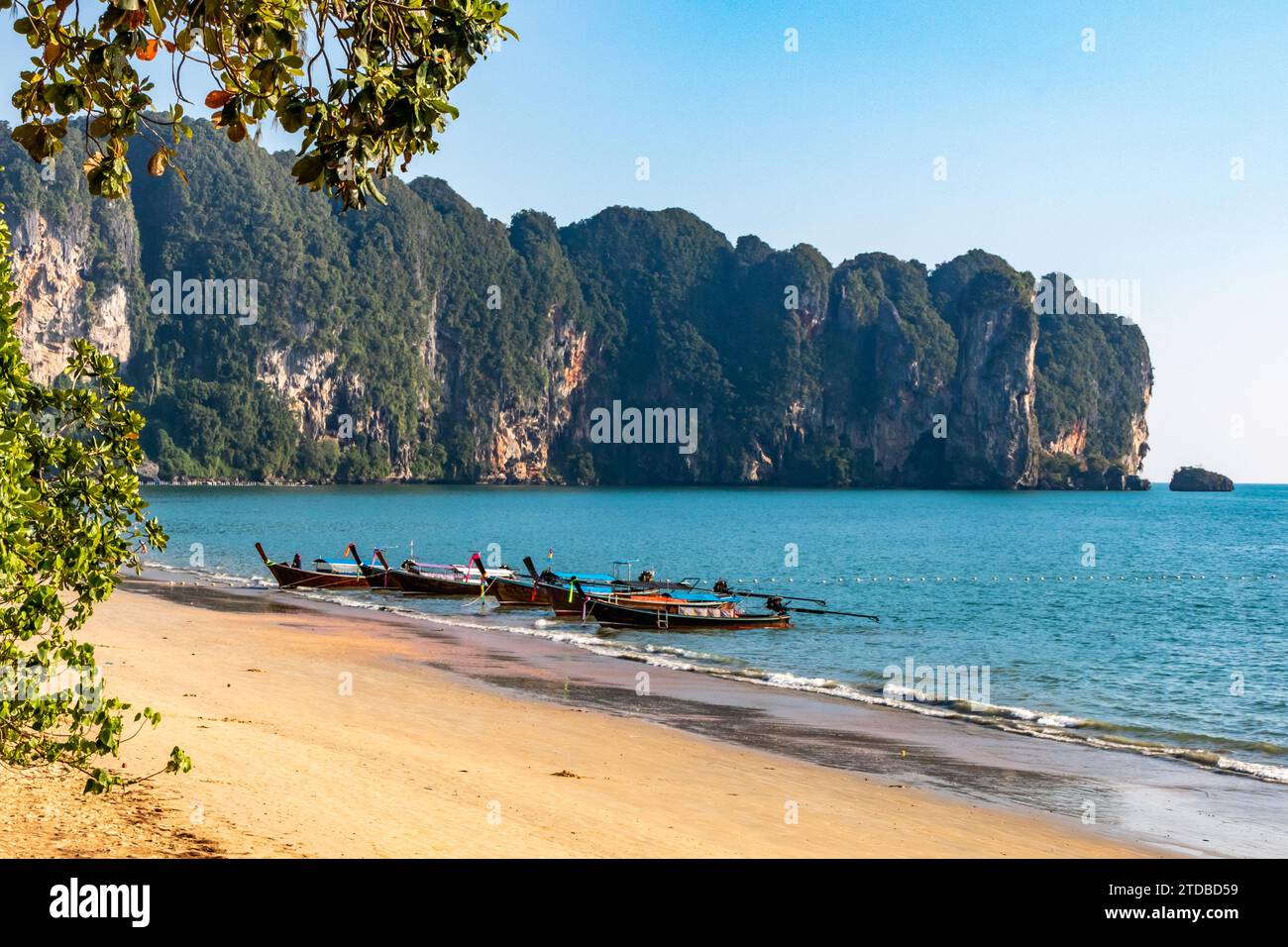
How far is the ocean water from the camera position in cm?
2198

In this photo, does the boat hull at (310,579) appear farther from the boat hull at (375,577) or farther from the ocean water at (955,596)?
the ocean water at (955,596)

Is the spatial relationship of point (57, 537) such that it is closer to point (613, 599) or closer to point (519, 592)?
point (613, 599)

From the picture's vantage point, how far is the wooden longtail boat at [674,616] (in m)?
31.9

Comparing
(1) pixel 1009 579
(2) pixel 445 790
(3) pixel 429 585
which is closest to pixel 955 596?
(1) pixel 1009 579

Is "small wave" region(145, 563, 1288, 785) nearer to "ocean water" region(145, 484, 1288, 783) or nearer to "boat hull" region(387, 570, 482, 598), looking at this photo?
"ocean water" region(145, 484, 1288, 783)

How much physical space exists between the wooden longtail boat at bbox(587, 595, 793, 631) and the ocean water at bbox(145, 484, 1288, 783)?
48cm

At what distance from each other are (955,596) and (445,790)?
37.9 meters

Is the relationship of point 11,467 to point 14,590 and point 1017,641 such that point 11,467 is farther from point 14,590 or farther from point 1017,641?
point 1017,641

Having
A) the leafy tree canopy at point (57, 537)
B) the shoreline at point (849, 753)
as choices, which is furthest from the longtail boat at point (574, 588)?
the leafy tree canopy at point (57, 537)

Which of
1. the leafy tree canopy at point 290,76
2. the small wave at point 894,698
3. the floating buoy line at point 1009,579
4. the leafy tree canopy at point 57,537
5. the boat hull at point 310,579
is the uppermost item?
the leafy tree canopy at point 290,76

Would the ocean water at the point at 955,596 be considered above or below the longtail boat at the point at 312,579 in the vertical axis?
below

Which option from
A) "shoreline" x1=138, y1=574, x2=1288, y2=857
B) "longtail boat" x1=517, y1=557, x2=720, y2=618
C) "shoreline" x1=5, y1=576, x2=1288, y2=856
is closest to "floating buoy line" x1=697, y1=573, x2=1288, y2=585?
Answer: "longtail boat" x1=517, y1=557, x2=720, y2=618

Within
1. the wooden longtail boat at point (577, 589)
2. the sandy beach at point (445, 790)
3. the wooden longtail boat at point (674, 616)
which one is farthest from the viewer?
the wooden longtail boat at point (577, 589)

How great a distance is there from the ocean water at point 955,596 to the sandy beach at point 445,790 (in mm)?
6922
